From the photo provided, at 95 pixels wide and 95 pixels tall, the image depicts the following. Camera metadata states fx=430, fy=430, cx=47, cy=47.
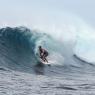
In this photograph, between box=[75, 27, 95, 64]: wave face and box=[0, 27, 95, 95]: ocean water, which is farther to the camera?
box=[75, 27, 95, 64]: wave face

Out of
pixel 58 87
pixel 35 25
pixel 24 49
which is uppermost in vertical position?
pixel 35 25

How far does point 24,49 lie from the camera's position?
977 inches

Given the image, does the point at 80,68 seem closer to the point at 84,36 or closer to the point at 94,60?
the point at 94,60

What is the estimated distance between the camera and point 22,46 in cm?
2514

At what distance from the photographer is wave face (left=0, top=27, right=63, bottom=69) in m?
21.9

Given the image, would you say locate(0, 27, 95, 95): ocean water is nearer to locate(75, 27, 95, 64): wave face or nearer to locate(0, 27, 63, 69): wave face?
locate(0, 27, 63, 69): wave face

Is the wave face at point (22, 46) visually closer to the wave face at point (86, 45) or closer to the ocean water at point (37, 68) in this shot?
the ocean water at point (37, 68)

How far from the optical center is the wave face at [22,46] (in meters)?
21.9

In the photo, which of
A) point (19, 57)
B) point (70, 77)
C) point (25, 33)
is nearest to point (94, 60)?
point (25, 33)

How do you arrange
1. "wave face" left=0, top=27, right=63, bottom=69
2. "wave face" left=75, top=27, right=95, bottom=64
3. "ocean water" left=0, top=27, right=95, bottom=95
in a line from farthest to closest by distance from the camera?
"wave face" left=75, top=27, right=95, bottom=64 → "wave face" left=0, top=27, right=63, bottom=69 → "ocean water" left=0, top=27, right=95, bottom=95

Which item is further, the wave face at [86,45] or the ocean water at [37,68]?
the wave face at [86,45]

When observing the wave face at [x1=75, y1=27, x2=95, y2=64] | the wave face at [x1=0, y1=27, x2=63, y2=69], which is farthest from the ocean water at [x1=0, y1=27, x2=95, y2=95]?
the wave face at [x1=75, y1=27, x2=95, y2=64]

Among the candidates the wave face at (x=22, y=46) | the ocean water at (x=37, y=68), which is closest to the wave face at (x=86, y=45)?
the ocean water at (x=37, y=68)

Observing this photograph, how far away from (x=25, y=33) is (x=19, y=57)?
4.42 meters
